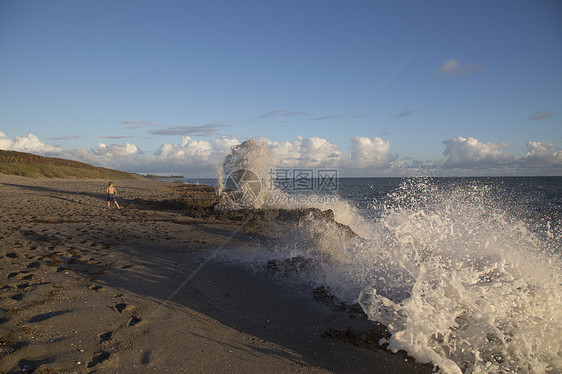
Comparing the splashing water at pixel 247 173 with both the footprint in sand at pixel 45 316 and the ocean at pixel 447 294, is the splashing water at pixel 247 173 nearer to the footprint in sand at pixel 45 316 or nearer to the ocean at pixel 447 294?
the ocean at pixel 447 294

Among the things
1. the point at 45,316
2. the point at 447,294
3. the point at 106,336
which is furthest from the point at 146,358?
the point at 447,294

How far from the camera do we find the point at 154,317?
4.19 m

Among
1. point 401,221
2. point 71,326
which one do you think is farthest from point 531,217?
point 71,326

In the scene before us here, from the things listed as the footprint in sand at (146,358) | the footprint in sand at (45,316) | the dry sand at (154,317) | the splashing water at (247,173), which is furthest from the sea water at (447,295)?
the splashing water at (247,173)

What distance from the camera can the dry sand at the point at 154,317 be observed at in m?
3.32

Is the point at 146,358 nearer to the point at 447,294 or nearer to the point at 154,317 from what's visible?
the point at 154,317

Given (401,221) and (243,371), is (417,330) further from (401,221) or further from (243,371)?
(401,221)

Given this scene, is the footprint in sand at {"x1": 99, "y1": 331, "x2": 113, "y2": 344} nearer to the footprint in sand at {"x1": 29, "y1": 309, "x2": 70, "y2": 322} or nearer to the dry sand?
the dry sand

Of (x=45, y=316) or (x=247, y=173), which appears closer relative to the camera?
(x=45, y=316)

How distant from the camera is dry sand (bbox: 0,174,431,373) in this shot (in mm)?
3322

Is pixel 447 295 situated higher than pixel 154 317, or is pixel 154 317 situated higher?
pixel 447 295

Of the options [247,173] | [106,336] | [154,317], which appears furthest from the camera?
[247,173]

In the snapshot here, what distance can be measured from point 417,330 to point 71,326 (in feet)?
14.1

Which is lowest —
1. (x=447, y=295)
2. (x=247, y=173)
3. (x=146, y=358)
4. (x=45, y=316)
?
(x=146, y=358)
